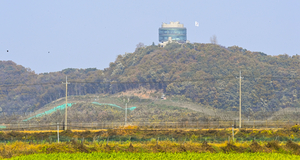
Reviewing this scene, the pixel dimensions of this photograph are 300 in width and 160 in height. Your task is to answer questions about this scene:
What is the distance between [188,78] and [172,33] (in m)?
35.6

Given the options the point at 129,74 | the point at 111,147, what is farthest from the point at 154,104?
the point at 111,147

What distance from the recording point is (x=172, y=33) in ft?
437

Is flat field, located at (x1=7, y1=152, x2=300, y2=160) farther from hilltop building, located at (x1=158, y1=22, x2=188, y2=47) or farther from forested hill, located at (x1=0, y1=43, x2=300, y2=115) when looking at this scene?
hilltop building, located at (x1=158, y1=22, x2=188, y2=47)

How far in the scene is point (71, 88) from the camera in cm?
11175

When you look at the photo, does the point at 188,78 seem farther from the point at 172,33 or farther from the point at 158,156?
the point at 158,156

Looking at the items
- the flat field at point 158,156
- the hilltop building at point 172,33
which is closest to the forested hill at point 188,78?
the hilltop building at point 172,33

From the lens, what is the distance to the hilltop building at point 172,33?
131750 millimetres

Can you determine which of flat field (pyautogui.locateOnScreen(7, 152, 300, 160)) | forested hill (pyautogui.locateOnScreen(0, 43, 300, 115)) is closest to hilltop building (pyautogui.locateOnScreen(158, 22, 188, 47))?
forested hill (pyautogui.locateOnScreen(0, 43, 300, 115))

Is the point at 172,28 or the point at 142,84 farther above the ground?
the point at 172,28

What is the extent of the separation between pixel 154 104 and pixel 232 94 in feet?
53.3

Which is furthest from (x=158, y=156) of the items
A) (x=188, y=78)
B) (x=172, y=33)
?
(x=172, y=33)

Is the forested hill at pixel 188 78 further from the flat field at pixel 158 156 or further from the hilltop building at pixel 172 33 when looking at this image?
the flat field at pixel 158 156

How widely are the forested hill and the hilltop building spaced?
21.3ft

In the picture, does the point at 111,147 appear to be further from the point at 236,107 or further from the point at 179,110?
the point at 236,107
